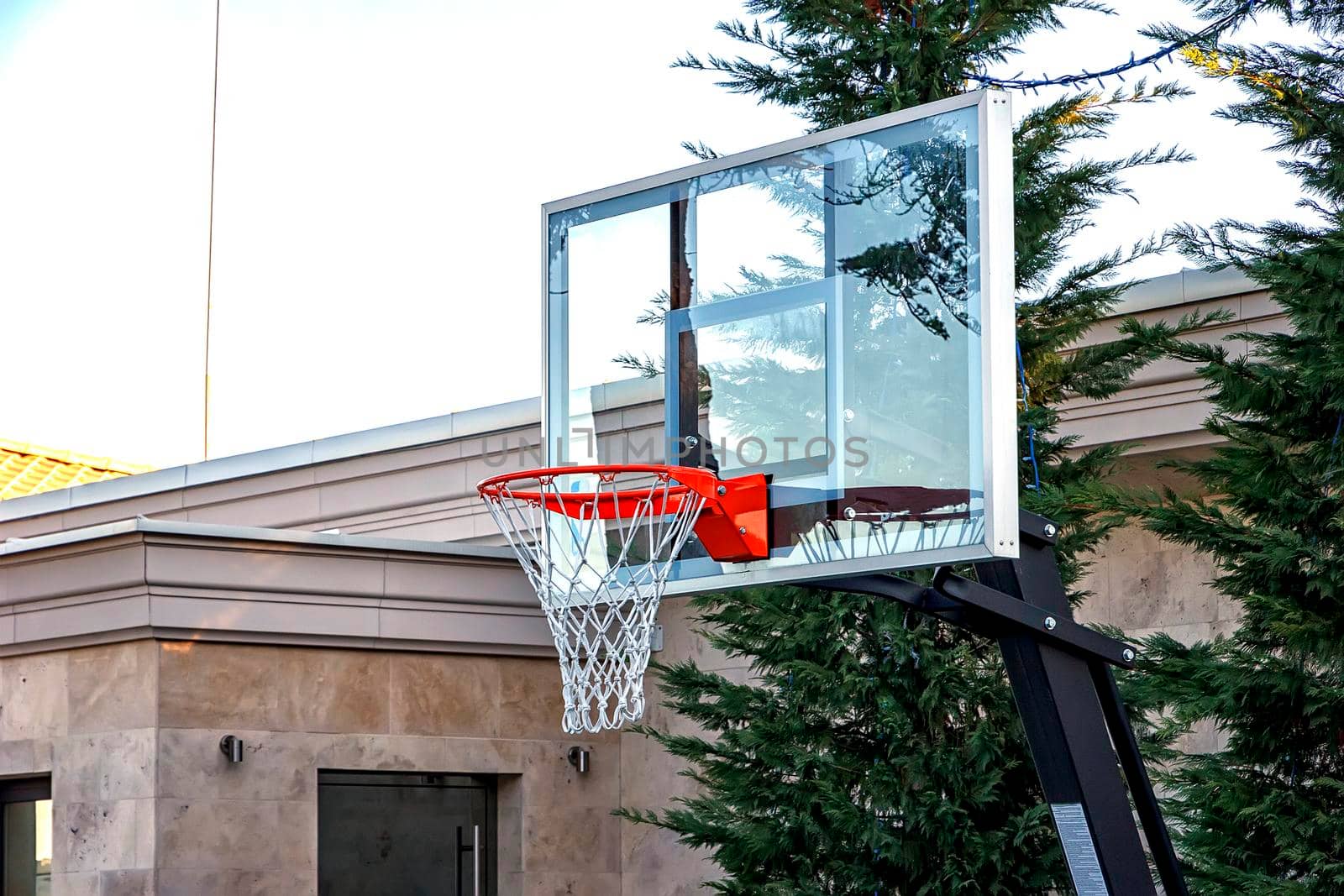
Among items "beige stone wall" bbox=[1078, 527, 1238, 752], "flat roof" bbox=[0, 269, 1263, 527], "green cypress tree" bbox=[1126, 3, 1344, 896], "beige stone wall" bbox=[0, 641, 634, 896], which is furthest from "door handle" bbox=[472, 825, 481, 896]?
"green cypress tree" bbox=[1126, 3, 1344, 896]

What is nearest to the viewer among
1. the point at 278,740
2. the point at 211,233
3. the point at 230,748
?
the point at 230,748

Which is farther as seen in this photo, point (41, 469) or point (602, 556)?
point (41, 469)

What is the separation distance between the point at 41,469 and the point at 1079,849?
1310cm

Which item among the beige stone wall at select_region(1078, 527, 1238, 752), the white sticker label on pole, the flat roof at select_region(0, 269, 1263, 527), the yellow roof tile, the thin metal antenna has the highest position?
the thin metal antenna

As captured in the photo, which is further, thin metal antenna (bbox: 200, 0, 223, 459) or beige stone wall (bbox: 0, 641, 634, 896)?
thin metal antenna (bbox: 200, 0, 223, 459)

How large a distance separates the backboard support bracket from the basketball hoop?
0.51 metres

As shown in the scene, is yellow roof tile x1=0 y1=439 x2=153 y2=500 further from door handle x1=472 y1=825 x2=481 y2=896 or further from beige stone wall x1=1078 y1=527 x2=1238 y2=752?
beige stone wall x1=1078 y1=527 x2=1238 y2=752

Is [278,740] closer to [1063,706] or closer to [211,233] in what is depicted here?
[1063,706]

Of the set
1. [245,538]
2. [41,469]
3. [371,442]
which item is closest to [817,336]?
[245,538]

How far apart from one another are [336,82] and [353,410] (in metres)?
5.20

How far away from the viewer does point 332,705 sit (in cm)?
854

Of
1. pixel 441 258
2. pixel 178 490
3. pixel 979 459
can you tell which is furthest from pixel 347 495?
pixel 441 258

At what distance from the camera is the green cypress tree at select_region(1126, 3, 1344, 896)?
578 centimetres

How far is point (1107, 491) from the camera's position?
5.95 meters
